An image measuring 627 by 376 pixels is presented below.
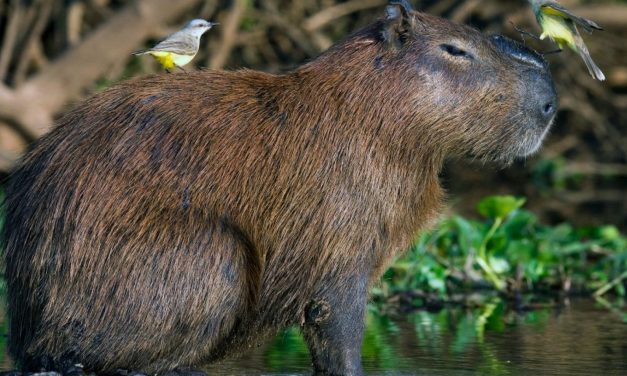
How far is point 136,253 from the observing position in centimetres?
451

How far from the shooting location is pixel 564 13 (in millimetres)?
5184

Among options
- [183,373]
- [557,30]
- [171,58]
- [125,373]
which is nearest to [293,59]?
[171,58]

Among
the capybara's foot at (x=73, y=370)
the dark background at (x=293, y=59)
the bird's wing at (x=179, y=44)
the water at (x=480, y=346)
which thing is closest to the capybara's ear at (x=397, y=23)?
the bird's wing at (x=179, y=44)

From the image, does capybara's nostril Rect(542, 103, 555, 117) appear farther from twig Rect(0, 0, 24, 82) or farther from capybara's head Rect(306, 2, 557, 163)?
twig Rect(0, 0, 24, 82)

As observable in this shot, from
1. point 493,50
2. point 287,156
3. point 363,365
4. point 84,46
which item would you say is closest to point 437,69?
point 493,50

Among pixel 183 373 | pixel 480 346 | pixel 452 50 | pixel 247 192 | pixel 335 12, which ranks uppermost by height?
pixel 335 12

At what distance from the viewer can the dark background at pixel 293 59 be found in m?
11.0

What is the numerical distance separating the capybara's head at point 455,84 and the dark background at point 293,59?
509 centimetres

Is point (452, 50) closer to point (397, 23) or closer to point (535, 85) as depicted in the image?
point (397, 23)

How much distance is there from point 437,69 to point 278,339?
5.84 ft

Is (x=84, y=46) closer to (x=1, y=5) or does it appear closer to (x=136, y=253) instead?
(x=1, y=5)

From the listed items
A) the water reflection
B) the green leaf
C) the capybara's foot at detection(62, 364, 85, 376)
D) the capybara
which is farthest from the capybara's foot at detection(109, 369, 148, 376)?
the green leaf

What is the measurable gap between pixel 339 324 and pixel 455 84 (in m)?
1.06

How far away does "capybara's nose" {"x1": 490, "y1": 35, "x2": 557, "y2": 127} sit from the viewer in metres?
5.04
